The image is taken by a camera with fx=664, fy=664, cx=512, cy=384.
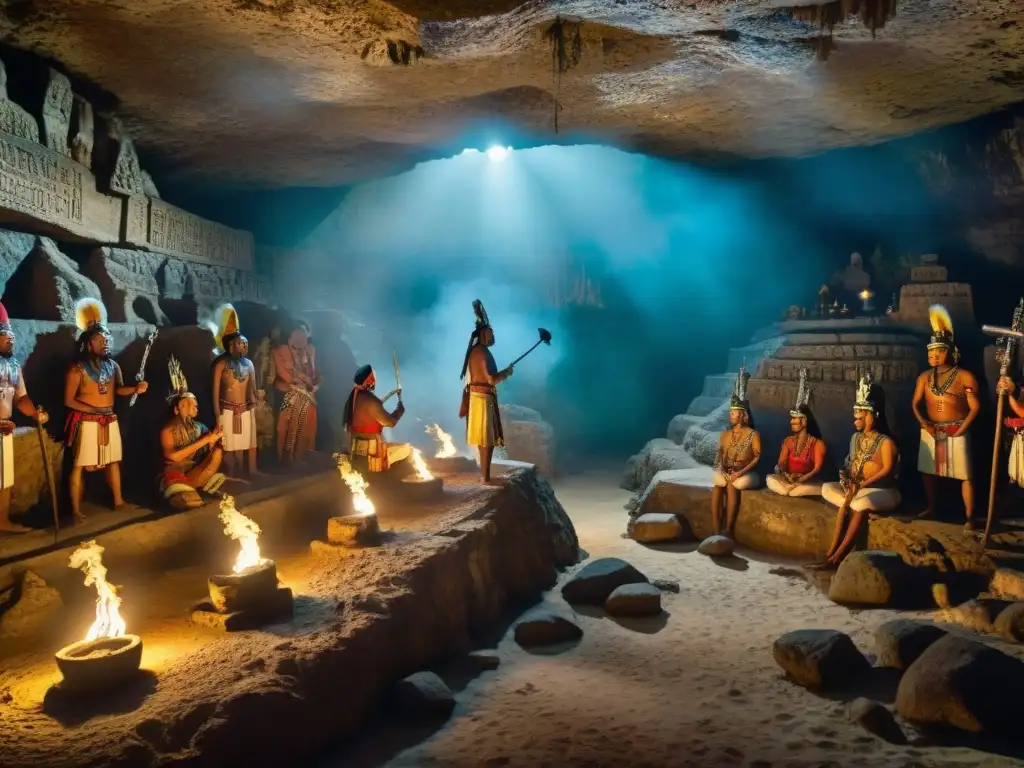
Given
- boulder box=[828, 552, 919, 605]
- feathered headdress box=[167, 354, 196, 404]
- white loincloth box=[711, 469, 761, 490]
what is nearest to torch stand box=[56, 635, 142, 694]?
feathered headdress box=[167, 354, 196, 404]

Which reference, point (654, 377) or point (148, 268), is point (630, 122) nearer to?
point (148, 268)

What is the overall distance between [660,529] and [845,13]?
6.77 meters

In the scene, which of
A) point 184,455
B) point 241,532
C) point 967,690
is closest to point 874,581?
point 967,690

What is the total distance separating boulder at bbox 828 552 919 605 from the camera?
6.85 m

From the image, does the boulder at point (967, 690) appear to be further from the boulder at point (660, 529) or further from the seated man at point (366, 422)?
the seated man at point (366, 422)

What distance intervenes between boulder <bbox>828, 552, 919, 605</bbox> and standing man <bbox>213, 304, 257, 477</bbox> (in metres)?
6.64

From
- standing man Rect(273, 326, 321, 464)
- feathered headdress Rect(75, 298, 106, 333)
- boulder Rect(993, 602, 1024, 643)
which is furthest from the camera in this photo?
standing man Rect(273, 326, 321, 464)

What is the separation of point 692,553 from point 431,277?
1536 cm

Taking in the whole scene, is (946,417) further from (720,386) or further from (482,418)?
(720,386)

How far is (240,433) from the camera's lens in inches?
297

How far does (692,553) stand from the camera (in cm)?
923

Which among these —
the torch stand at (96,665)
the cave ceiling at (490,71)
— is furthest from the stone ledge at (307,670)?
the cave ceiling at (490,71)

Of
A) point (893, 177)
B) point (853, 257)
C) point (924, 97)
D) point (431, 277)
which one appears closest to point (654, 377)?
point (431, 277)

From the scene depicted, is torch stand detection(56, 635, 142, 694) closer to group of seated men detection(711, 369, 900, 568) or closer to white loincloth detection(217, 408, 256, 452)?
white loincloth detection(217, 408, 256, 452)
